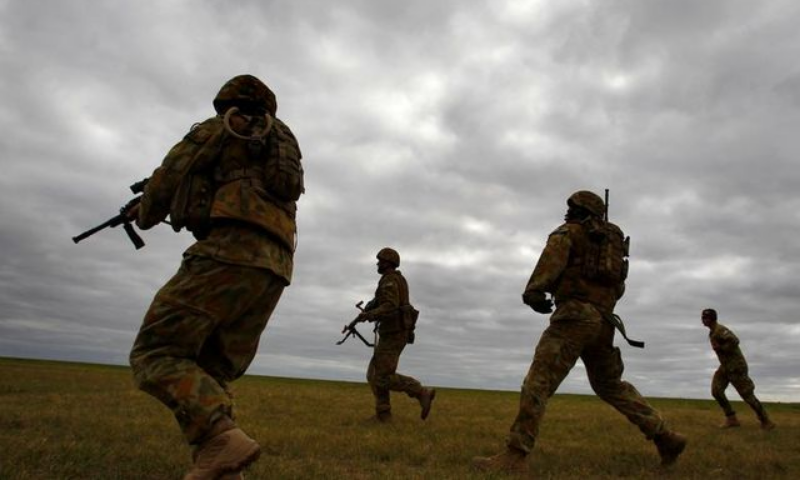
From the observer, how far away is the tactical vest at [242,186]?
12.3 feet

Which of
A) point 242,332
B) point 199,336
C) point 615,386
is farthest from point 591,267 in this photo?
point 199,336

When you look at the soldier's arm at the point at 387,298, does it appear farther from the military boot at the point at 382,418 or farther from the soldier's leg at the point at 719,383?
the soldier's leg at the point at 719,383

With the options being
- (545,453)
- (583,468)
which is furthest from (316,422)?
(583,468)

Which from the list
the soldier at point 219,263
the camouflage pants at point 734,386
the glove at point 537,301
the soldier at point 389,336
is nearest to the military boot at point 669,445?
the glove at point 537,301

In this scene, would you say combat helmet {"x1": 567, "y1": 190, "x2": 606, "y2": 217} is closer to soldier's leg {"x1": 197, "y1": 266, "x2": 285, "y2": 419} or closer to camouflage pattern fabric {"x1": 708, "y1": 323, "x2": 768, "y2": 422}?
soldier's leg {"x1": 197, "y1": 266, "x2": 285, "y2": 419}

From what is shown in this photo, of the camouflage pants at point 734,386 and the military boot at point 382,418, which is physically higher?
the camouflage pants at point 734,386

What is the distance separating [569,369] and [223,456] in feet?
14.7

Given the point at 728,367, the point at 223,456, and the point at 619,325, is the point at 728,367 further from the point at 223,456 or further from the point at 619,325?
the point at 223,456

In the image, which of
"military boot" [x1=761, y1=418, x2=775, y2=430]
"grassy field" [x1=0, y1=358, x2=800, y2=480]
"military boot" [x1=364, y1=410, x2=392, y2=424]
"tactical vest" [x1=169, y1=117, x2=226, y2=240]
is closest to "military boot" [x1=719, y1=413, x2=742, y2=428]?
"military boot" [x1=761, y1=418, x2=775, y2=430]

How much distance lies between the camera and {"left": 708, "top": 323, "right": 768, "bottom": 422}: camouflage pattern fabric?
44.1 ft

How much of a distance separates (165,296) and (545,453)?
233 inches

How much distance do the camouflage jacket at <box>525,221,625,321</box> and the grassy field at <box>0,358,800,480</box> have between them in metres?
1.76

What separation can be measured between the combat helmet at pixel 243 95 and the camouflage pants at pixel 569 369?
4.05m

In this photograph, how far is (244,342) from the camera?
13.0 feet
